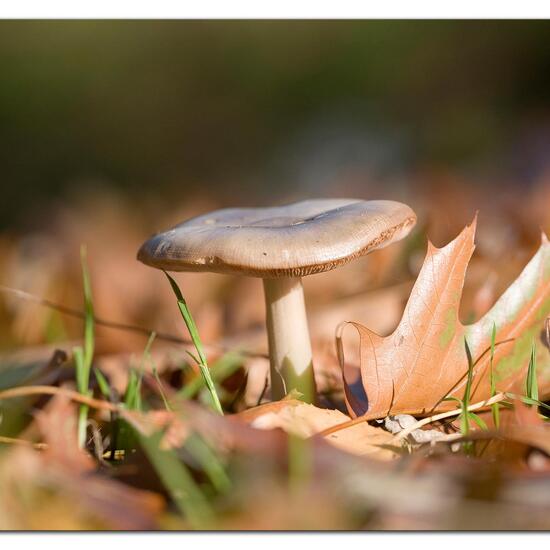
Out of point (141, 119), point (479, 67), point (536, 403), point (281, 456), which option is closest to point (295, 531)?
point (281, 456)

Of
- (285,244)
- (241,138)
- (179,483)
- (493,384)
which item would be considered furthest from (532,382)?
(241,138)

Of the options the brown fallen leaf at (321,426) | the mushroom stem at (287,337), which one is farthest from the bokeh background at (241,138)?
the brown fallen leaf at (321,426)

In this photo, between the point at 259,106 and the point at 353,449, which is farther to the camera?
the point at 259,106

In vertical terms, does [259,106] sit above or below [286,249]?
above

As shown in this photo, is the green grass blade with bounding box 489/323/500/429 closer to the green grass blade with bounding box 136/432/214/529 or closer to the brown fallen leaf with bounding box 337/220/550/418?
the brown fallen leaf with bounding box 337/220/550/418

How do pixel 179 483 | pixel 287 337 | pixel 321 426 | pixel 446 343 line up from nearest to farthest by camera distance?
pixel 179 483, pixel 321 426, pixel 446 343, pixel 287 337

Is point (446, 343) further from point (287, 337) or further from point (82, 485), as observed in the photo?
point (82, 485)

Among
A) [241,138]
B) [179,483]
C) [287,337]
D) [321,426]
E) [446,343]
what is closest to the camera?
[179,483]

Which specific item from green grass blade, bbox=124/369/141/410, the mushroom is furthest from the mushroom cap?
green grass blade, bbox=124/369/141/410
